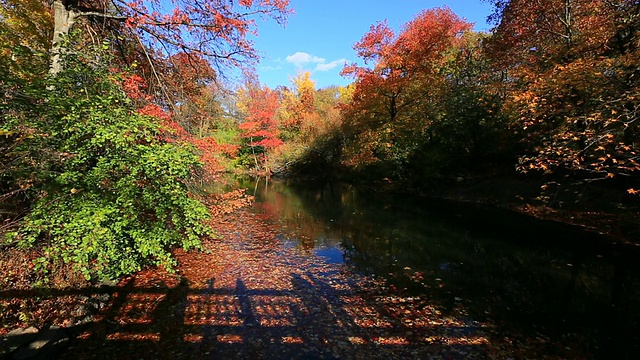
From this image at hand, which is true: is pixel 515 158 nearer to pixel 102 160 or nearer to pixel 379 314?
pixel 379 314

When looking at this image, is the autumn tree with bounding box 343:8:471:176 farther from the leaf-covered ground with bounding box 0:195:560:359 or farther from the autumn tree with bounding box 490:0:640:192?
the leaf-covered ground with bounding box 0:195:560:359

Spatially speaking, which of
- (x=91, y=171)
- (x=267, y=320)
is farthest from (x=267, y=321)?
(x=91, y=171)

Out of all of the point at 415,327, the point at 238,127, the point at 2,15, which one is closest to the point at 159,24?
the point at 415,327

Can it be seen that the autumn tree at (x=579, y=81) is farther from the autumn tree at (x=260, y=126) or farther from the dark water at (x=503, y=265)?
the autumn tree at (x=260, y=126)

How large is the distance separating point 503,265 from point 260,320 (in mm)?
7587

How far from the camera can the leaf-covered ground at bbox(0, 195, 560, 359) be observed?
5.12 meters

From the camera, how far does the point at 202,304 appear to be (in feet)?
22.0

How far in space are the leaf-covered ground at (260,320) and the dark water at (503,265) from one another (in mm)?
967

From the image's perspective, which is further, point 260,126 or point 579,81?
point 260,126

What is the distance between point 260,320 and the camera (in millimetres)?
6164

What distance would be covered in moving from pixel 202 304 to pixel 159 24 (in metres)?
6.82

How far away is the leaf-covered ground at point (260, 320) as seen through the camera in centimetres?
512

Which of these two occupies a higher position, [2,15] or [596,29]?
[2,15]

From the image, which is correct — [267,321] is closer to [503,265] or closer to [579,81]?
[503,265]
